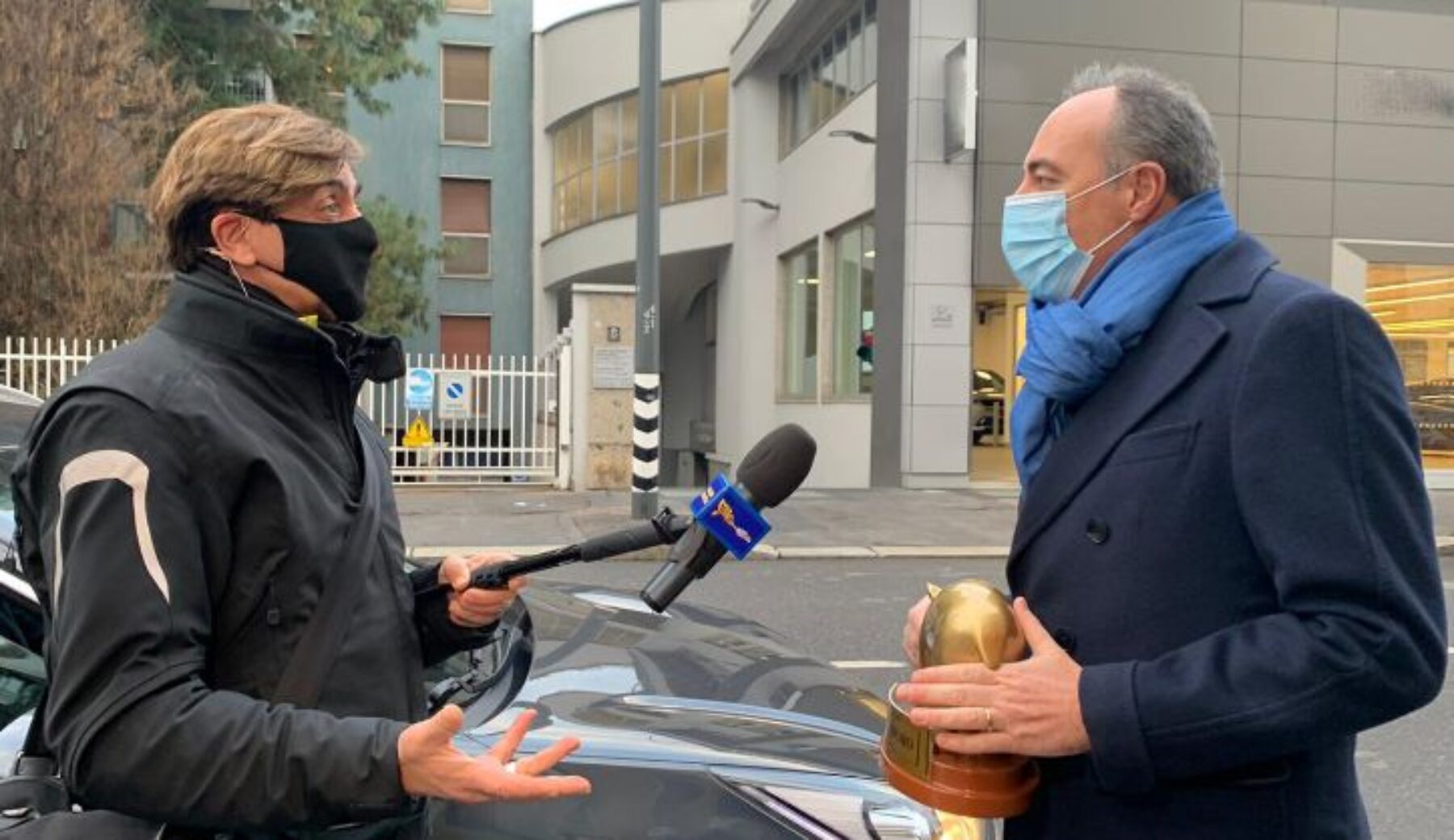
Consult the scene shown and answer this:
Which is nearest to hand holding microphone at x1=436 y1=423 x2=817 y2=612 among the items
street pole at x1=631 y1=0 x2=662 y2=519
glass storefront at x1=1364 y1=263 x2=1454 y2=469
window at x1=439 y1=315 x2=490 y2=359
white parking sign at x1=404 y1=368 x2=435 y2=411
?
street pole at x1=631 y1=0 x2=662 y2=519

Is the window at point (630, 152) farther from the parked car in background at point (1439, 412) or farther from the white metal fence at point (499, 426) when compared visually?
the parked car in background at point (1439, 412)

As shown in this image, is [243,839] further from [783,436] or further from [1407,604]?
[1407,604]

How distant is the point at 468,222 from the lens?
90.9 ft

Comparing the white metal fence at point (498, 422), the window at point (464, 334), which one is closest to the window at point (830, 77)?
the white metal fence at point (498, 422)

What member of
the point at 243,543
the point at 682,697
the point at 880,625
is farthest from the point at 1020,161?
the point at 243,543

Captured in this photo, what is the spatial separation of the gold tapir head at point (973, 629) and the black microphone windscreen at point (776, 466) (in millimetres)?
404

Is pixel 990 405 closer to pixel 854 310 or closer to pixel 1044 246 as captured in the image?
pixel 854 310

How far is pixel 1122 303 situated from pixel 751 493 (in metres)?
0.63

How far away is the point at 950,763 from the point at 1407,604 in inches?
21.4

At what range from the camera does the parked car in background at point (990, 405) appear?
19.4 metres

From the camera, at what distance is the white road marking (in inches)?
218

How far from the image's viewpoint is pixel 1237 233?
4.96 feet

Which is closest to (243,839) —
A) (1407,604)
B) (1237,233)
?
(1407,604)

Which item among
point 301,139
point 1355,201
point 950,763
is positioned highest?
point 1355,201
